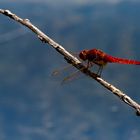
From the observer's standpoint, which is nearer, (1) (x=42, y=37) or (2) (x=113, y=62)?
(2) (x=113, y=62)

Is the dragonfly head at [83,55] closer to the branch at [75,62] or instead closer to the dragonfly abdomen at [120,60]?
the branch at [75,62]

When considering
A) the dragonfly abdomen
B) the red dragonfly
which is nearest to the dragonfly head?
the red dragonfly

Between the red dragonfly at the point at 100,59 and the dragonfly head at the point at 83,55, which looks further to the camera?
the dragonfly head at the point at 83,55

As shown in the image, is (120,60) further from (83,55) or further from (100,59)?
(83,55)

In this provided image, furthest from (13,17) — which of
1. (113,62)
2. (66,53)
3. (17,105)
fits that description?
(17,105)

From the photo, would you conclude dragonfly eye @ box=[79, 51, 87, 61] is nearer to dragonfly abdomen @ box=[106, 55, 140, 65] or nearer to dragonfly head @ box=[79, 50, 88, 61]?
dragonfly head @ box=[79, 50, 88, 61]

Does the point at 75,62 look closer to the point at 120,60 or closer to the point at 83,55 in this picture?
the point at 83,55

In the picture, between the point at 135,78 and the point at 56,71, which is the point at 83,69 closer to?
the point at 56,71

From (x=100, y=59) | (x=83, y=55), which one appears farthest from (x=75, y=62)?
(x=100, y=59)

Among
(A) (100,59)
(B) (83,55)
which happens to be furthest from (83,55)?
(A) (100,59)

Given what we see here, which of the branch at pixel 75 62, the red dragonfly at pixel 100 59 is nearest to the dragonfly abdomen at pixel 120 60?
the red dragonfly at pixel 100 59

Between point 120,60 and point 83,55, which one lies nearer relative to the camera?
point 120,60
